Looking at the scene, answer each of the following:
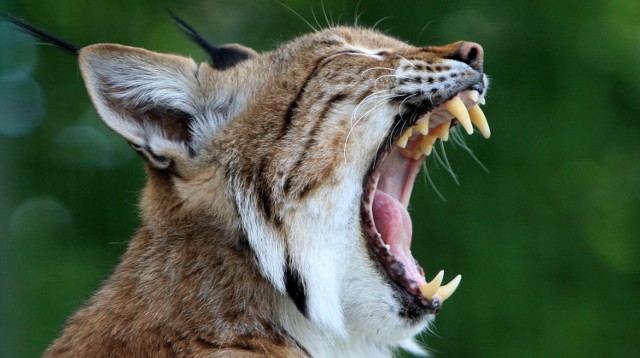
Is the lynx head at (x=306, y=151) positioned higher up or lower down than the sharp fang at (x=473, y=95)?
lower down

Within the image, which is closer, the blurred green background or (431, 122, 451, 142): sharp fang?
(431, 122, 451, 142): sharp fang

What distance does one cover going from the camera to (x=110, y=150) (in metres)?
11.3

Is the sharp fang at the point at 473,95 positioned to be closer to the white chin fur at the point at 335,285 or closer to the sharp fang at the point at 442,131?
the sharp fang at the point at 442,131

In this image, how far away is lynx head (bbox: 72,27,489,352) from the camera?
4.50 meters

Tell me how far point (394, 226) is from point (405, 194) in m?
0.36

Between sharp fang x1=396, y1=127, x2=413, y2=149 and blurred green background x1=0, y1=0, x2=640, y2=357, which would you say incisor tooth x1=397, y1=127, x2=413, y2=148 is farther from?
blurred green background x1=0, y1=0, x2=640, y2=357

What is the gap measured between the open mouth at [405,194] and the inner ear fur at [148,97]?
33.2 inches

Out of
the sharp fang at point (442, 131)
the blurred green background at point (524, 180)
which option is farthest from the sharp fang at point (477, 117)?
the blurred green background at point (524, 180)

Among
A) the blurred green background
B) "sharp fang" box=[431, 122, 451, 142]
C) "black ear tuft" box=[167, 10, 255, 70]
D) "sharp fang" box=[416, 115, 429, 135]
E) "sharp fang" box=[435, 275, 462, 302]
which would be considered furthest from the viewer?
the blurred green background

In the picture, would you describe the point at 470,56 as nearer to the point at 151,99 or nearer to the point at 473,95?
the point at 473,95

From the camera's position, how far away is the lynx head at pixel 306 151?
14.8 ft

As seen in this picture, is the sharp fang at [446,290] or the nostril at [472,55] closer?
the sharp fang at [446,290]

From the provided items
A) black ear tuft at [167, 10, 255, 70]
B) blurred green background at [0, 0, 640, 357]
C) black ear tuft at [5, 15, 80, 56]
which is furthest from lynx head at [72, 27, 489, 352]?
blurred green background at [0, 0, 640, 357]

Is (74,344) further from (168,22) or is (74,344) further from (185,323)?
(168,22)
